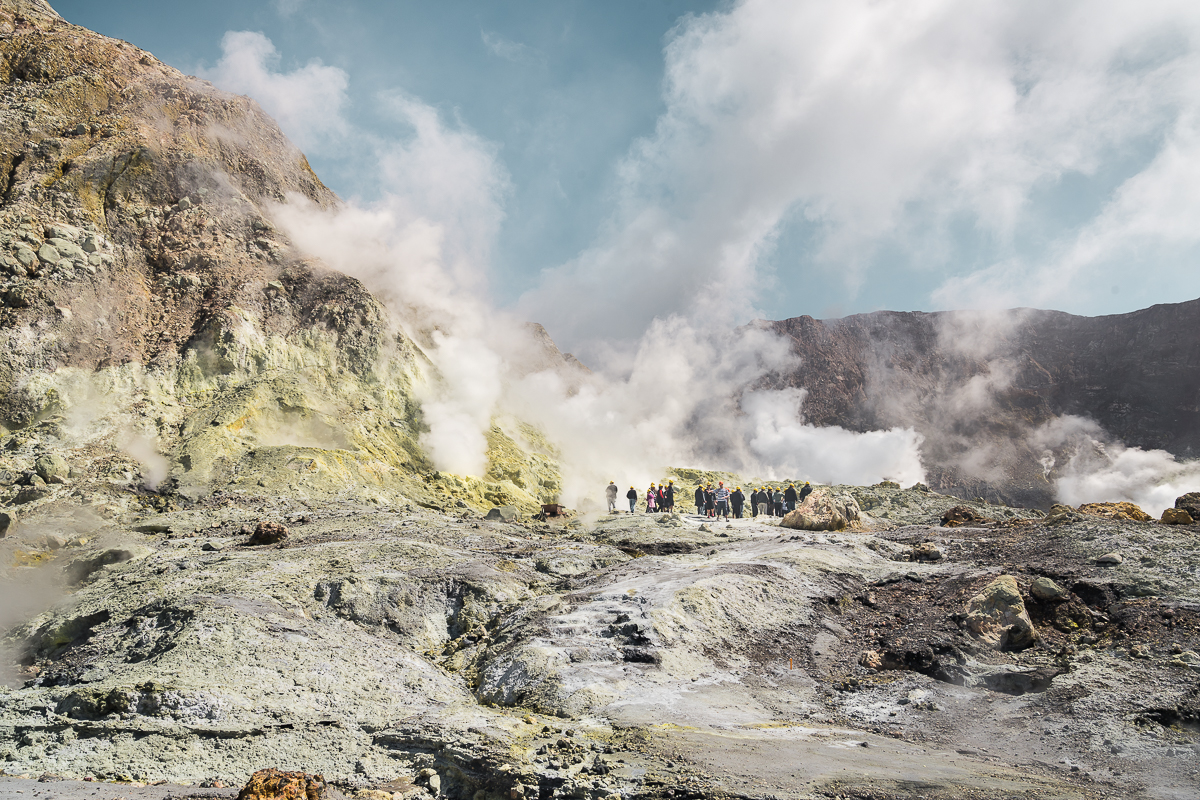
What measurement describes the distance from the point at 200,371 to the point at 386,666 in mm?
17322

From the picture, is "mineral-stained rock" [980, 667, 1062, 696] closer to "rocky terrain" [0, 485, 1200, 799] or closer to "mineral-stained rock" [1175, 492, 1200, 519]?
"rocky terrain" [0, 485, 1200, 799]

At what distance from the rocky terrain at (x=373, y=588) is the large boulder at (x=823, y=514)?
110 millimetres

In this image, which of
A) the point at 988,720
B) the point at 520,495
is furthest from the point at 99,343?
the point at 988,720

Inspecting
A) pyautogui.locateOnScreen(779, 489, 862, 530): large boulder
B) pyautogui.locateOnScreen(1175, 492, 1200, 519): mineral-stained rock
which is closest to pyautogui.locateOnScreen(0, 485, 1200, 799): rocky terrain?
pyautogui.locateOnScreen(779, 489, 862, 530): large boulder

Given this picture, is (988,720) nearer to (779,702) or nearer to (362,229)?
(779,702)

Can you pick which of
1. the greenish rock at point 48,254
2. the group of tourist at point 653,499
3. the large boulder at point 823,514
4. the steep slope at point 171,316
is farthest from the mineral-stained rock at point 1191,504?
the greenish rock at point 48,254

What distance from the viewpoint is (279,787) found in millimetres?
4297

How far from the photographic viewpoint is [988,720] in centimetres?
708

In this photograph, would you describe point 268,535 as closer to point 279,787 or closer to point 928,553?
point 279,787

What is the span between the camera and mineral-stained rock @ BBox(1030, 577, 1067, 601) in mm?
9375

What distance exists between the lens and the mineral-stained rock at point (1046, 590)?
9375 millimetres

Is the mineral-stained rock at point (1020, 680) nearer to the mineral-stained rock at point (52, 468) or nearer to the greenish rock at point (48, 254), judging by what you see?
the mineral-stained rock at point (52, 468)

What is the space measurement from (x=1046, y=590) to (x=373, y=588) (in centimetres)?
1037

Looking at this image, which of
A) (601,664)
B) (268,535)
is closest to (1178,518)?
(601,664)
